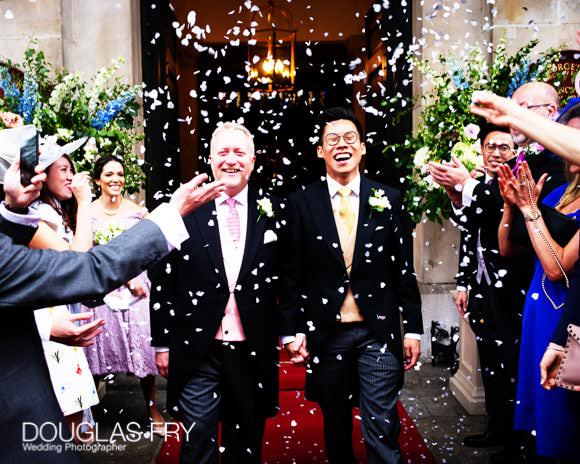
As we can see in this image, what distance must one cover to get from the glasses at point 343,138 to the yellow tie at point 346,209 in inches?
10.8

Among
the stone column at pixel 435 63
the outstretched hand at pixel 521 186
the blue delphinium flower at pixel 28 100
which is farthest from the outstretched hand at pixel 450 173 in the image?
the blue delphinium flower at pixel 28 100

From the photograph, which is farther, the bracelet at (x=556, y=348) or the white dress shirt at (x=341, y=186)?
the white dress shirt at (x=341, y=186)

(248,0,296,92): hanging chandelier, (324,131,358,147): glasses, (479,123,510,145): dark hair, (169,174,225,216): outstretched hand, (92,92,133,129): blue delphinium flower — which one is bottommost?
(169,174,225,216): outstretched hand

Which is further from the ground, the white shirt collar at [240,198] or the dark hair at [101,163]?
the dark hair at [101,163]

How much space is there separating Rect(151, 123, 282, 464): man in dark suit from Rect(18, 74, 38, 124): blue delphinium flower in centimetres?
188

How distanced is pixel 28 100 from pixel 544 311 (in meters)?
3.66

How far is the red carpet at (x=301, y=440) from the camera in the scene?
434cm

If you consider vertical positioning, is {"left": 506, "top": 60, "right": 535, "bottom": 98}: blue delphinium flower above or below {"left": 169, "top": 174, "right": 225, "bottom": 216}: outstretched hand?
above

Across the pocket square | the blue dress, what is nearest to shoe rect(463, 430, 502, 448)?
the blue dress

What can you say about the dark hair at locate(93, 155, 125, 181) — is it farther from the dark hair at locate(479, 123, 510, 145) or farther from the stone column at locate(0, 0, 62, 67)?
the dark hair at locate(479, 123, 510, 145)

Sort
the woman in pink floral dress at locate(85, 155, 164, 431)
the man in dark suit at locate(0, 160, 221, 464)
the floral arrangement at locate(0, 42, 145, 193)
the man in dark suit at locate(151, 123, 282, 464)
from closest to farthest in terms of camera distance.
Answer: the man in dark suit at locate(0, 160, 221, 464) → the man in dark suit at locate(151, 123, 282, 464) → the floral arrangement at locate(0, 42, 145, 193) → the woman in pink floral dress at locate(85, 155, 164, 431)

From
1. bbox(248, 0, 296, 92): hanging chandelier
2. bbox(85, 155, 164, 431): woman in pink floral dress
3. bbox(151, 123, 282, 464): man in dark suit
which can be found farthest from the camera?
bbox(248, 0, 296, 92): hanging chandelier

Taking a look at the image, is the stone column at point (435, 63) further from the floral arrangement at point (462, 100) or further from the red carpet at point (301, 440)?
the red carpet at point (301, 440)

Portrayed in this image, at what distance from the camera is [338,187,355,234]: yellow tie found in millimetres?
3641
